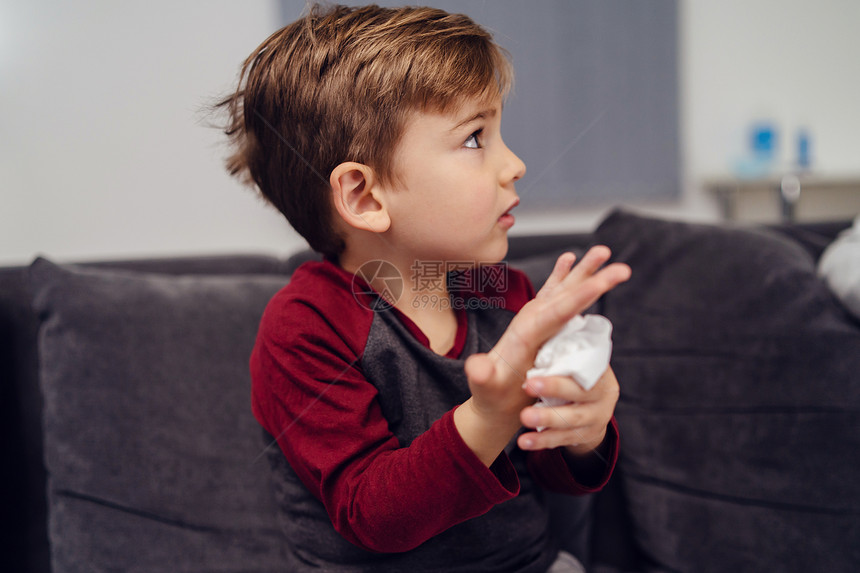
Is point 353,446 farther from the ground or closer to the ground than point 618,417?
farther from the ground

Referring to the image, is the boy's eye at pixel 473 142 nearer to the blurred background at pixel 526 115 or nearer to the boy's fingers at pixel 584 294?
the blurred background at pixel 526 115

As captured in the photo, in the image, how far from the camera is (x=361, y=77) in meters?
0.36

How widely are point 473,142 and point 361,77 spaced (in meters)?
0.09

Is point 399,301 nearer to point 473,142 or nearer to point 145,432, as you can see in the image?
point 473,142

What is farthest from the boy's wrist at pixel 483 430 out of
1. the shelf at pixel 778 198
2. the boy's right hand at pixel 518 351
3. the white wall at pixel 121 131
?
the shelf at pixel 778 198

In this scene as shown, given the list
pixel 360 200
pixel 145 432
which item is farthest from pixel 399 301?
pixel 145 432

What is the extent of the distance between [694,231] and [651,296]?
4.7 inches

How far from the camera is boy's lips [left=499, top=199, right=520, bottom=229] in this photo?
39cm

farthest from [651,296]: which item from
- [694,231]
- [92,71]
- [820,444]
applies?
[92,71]

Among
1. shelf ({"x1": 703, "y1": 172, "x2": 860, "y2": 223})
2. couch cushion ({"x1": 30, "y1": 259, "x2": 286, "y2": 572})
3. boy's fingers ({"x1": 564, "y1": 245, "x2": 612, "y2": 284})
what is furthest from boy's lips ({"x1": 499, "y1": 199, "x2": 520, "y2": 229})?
shelf ({"x1": 703, "y1": 172, "x2": 860, "y2": 223})

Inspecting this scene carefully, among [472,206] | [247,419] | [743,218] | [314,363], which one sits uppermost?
[472,206]

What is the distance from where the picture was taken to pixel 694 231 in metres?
0.79

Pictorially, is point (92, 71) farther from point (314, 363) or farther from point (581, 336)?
A: point (581, 336)

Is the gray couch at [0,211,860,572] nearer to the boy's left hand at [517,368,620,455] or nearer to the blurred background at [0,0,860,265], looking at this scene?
the blurred background at [0,0,860,265]
